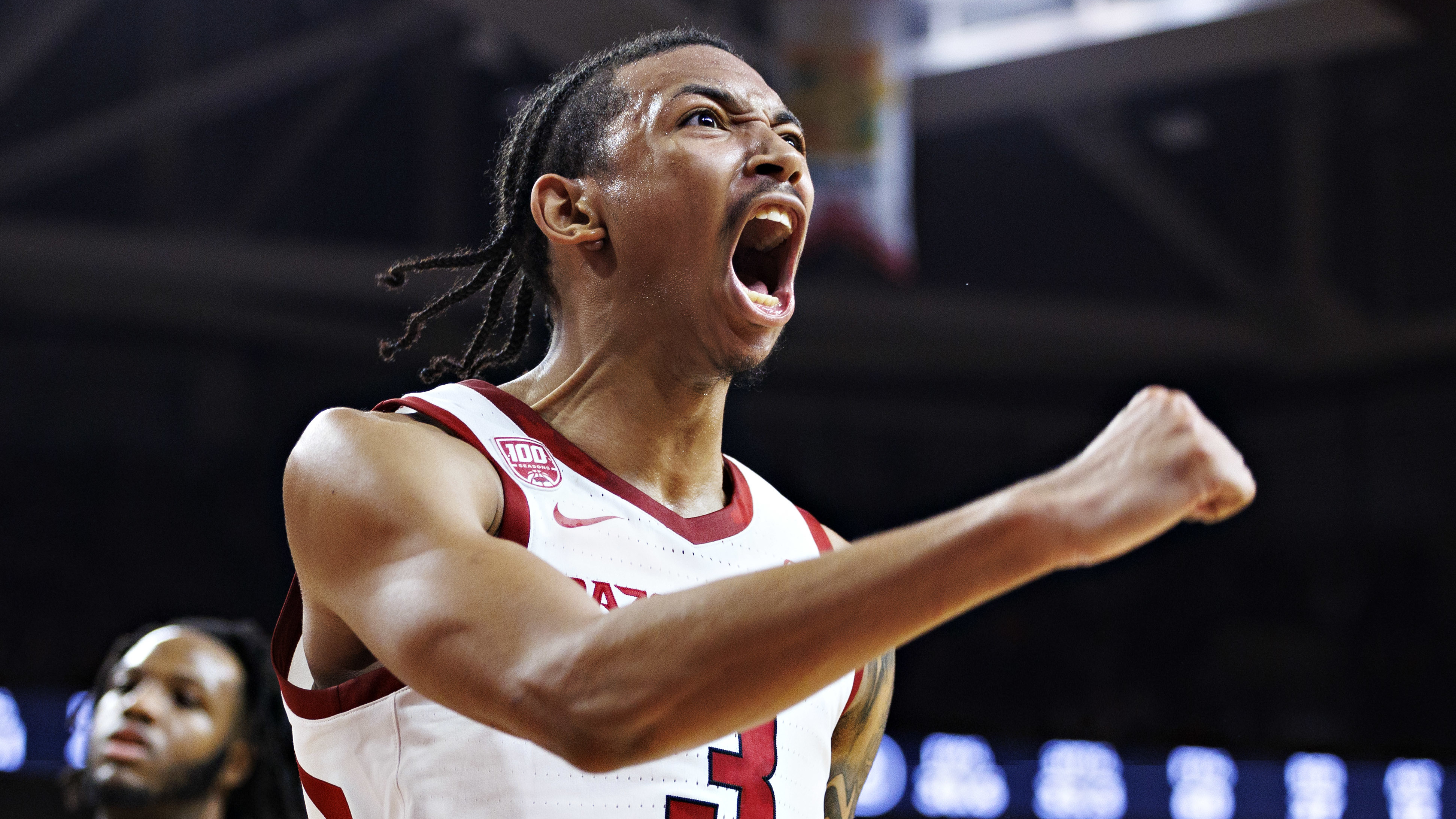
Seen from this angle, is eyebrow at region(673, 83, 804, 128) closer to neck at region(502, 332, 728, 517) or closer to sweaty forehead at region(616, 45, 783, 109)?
sweaty forehead at region(616, 45, 783, 109)

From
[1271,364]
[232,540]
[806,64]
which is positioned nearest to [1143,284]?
[1271,364]

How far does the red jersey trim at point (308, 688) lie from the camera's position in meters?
1.76

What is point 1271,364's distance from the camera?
1168 centimetres

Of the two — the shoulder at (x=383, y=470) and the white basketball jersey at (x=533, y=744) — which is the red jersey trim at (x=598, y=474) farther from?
the shoulder at (x=383, y=470)

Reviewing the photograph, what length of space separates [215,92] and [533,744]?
33.5ft

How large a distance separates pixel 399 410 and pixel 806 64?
6694 millimetres

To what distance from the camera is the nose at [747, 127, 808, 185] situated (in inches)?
78.5

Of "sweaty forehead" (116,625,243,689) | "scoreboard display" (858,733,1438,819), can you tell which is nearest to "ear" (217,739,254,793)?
"sweaty forehead" (116,625,243,689)

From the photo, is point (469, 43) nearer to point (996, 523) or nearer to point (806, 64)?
point (806, 64)

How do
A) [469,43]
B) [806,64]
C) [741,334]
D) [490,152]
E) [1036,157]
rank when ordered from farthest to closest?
1. [1036,157]
2. [490,152]
3. [469,43]
4. [806,64]
5. [741,334]

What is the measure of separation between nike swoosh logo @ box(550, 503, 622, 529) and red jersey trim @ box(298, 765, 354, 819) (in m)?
0.42

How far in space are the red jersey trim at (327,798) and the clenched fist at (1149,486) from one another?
1.00m

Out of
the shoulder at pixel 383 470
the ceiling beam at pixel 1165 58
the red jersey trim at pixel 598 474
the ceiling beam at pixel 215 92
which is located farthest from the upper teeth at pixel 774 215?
the ceiling beam at pixel 215 92

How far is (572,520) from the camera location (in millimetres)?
1844
